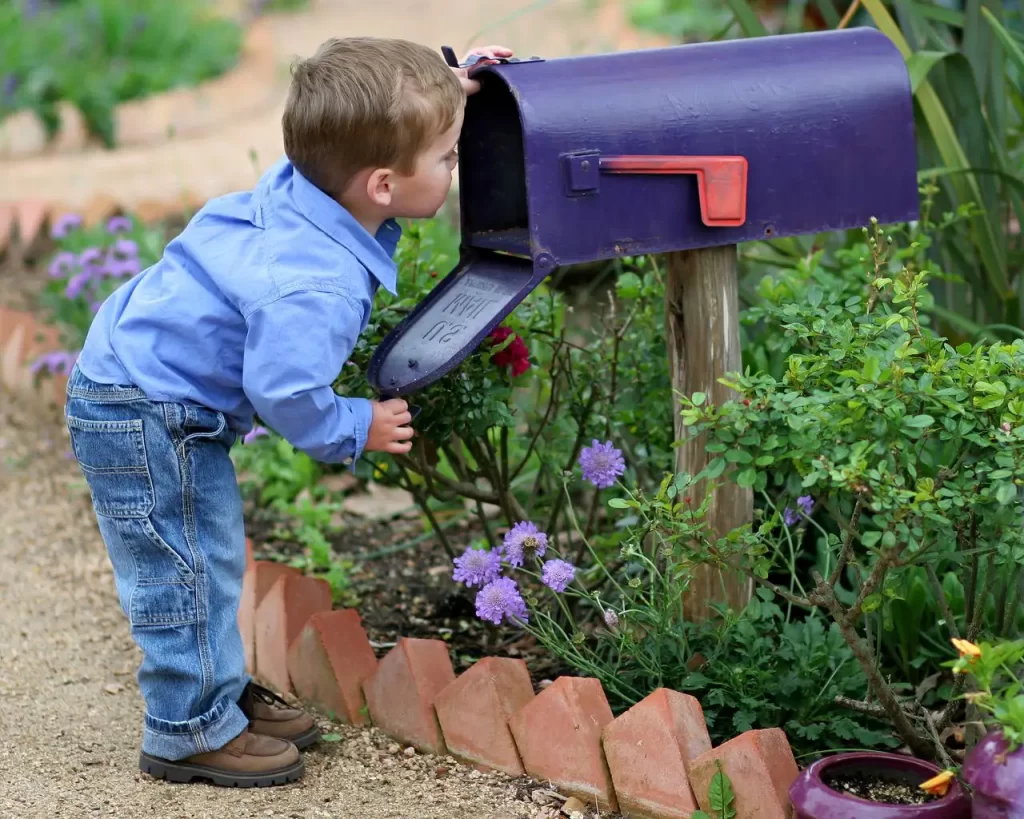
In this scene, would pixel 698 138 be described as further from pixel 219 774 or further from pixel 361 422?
pixel 219 774

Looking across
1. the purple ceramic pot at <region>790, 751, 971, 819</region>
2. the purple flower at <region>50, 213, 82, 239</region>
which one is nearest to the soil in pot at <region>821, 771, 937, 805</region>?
the purple ceramic pot at <region>790, 751, 971, 819</region>

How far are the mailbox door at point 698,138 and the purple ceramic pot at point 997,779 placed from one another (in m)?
0.86

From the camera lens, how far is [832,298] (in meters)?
2.09

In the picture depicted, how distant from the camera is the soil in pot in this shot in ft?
6.07

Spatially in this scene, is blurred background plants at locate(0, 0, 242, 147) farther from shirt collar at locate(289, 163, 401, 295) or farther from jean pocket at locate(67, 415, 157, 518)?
shirt collar at locate(289, 163, 401, 295)

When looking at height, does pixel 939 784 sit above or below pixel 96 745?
above

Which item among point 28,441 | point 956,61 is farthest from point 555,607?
point 28,441

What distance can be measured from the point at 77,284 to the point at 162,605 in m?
1.86

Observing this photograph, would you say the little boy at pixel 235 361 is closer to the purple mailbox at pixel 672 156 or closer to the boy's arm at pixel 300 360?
the boy's arm at pixel 300 360

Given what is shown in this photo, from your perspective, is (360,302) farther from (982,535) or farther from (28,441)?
(28,441)

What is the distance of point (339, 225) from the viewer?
6.76 ft

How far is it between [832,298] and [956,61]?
851 millimetres

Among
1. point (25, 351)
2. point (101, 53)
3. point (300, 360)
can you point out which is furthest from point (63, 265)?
point (101, 53)

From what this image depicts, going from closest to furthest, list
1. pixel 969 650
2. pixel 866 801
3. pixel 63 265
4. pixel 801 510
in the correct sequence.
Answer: pixel 969 650 → pixel 866 801 → pixel 801 510 → pixel 63 265
